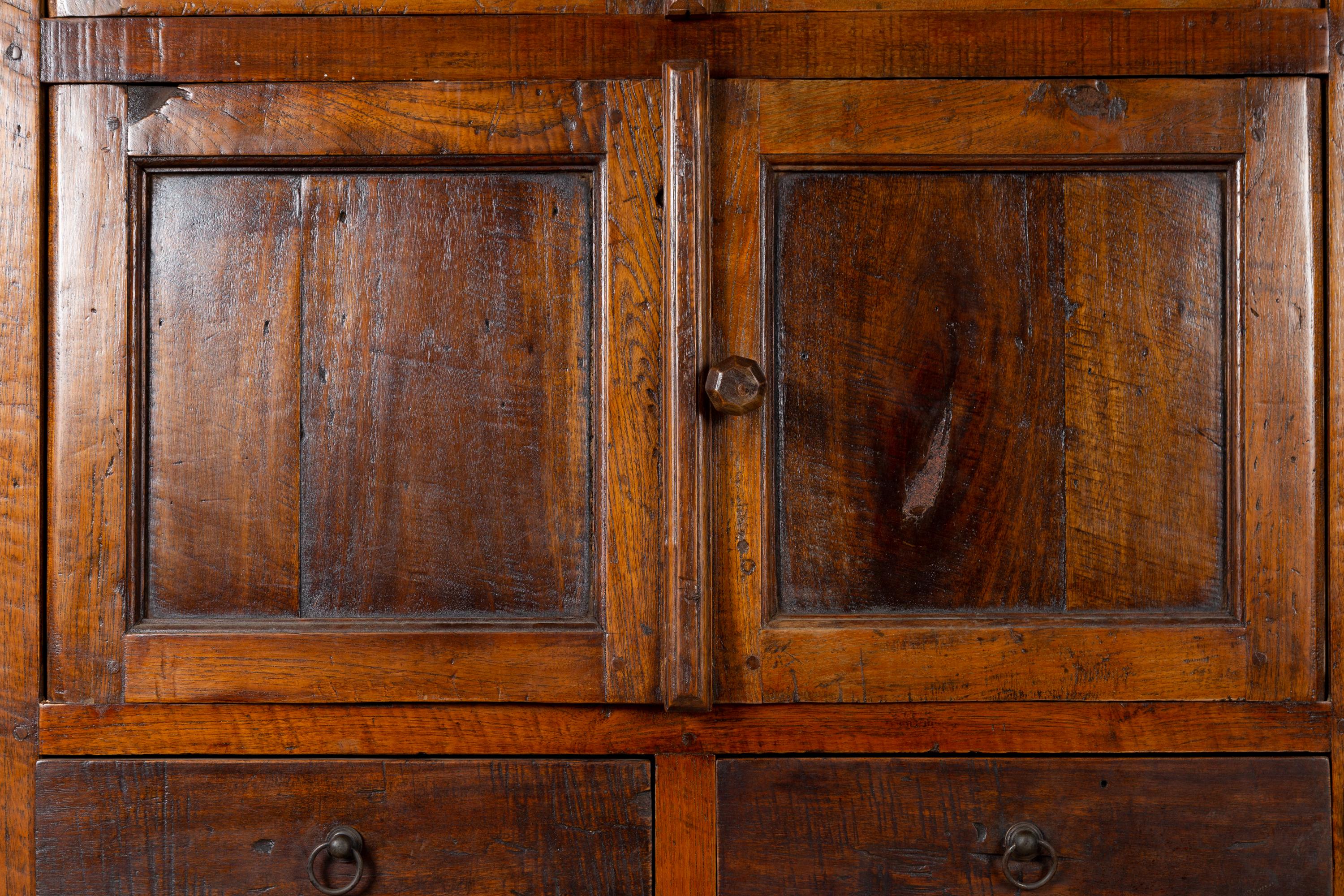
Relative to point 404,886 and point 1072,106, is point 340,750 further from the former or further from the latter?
point 1072,106

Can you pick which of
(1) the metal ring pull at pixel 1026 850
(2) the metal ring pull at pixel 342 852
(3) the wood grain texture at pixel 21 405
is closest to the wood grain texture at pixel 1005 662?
(1) the metal ring pull at pixel 1026 850

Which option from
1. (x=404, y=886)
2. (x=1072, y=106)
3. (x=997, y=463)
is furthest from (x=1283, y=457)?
(x=404, y=886)

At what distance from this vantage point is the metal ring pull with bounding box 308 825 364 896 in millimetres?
716

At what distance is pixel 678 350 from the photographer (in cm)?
72

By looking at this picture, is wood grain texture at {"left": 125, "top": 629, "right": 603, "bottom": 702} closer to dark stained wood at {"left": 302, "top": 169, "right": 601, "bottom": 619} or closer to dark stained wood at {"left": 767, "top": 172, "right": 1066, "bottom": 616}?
dark stained wood at {"left": 302, "top": 169, "right": 601, "bottom": 619}

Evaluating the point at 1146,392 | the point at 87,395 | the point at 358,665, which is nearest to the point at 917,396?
the point at 1146,392

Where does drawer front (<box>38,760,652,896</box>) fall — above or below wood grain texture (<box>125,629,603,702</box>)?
below

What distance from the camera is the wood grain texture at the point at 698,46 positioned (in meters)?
0.74

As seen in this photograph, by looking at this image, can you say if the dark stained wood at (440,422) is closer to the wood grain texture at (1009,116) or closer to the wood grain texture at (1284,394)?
the wood grain texture at (1009,116)

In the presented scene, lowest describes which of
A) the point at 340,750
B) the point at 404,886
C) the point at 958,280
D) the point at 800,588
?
the point at 404,886

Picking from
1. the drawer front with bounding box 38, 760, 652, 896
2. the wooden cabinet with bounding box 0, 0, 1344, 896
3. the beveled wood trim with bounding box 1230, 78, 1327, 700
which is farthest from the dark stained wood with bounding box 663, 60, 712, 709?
the beveled wood trim with bounding box 1230, 78, 1327, 700

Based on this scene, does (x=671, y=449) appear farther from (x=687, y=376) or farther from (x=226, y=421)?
(x=226, y=421)

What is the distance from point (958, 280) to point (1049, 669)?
1.09 ft

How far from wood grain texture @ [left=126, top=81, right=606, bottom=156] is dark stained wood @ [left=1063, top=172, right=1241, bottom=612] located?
44cm
